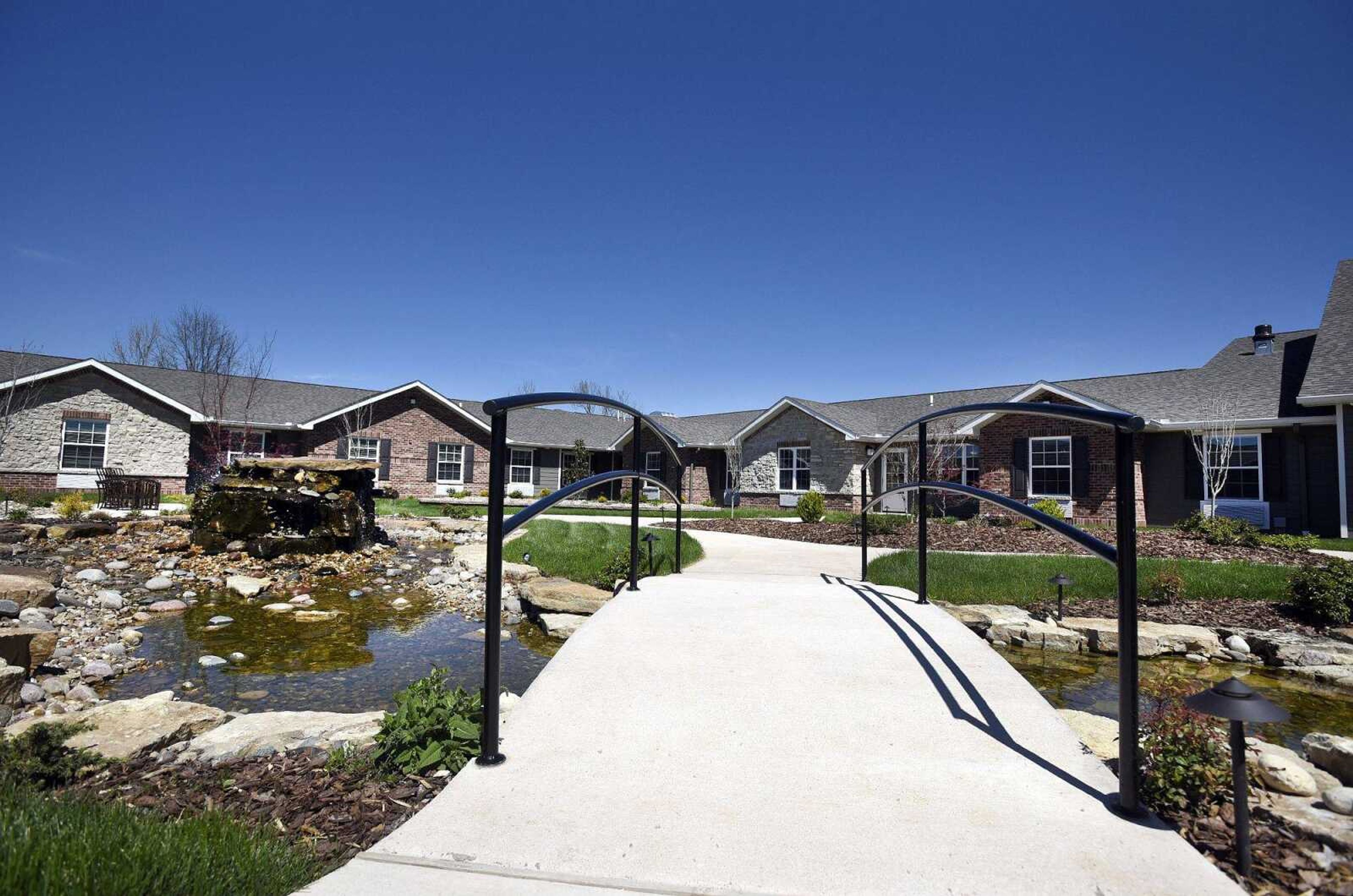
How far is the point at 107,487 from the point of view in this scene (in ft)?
47.3

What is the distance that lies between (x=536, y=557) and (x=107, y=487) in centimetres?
1178

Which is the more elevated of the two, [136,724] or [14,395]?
[14,395]

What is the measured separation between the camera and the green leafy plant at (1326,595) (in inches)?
241

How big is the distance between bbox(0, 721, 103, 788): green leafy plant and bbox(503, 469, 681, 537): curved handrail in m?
1.82

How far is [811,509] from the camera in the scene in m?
16.2

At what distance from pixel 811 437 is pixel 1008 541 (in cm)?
1152

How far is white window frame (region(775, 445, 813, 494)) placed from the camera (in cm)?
2275

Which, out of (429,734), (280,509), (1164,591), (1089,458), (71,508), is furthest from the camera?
(1089,458)

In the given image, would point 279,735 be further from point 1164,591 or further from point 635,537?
point 1164,591

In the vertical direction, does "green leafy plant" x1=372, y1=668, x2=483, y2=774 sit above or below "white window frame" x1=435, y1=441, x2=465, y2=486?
below

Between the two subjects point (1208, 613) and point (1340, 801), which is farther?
point (1208, 613)

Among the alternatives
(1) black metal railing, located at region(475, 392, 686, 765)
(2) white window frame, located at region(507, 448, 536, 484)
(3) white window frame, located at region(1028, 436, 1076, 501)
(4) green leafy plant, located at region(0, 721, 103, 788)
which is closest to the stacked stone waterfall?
(4) green leafy plant, located at region(0, 721, 103, 788)

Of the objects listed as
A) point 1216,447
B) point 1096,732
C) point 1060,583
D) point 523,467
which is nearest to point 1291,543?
point 1216,447

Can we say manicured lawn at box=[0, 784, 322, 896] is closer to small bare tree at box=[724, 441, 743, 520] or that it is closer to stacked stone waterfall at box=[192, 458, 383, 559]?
stacked stone waterfall at box=[192, 458, 383, 559]
